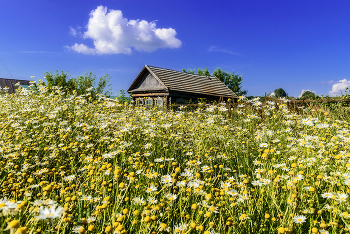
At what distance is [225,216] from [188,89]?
52.7ft

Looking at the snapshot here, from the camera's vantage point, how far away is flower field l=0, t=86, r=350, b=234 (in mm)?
1477

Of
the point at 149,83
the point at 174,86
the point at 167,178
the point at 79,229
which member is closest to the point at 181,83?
the point at 174,86

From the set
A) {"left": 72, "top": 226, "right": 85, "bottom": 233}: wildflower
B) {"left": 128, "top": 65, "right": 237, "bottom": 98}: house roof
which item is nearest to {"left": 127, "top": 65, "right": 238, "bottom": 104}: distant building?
{"left": 128, "top": 65, "right": 237, "bottom": 98}: house roof

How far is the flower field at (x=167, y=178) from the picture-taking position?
148 centimetres

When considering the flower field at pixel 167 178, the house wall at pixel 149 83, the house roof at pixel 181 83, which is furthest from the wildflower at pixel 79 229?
the house wall at pixel 149 83

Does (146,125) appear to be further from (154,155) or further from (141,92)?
(141,92)

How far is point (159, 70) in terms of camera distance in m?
18.8

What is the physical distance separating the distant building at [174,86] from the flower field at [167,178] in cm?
1173

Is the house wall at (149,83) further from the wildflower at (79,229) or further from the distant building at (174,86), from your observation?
Result: the wildflower at (79,229)

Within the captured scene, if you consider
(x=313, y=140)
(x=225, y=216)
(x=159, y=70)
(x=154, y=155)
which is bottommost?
(x=225, y=216)

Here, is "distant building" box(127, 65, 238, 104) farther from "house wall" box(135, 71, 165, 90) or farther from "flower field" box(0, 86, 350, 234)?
"flower field" box(0, 86, 350, 234)

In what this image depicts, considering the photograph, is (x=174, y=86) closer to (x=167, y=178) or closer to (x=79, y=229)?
(x=167, y=178)

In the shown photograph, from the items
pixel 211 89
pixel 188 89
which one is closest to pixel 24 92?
pixel 188 89

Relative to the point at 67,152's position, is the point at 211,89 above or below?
above
